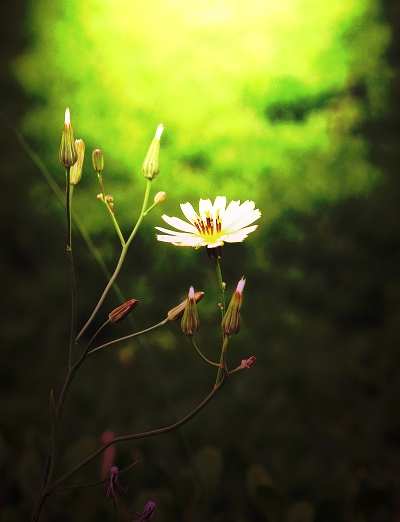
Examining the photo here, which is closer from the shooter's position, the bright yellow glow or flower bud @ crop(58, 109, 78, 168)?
flower bud @ crop(58, 109, 78, 168)

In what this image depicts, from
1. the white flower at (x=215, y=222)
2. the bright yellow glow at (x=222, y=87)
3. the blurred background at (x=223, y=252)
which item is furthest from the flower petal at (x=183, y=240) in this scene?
the bright yellow glow at (x=222, y=87)

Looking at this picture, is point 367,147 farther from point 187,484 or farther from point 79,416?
point 187,484

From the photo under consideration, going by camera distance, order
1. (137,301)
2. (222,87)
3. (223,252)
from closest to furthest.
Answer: (137,301) < (223,252) < (222,87)

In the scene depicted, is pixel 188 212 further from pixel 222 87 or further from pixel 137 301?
pixel 222 87

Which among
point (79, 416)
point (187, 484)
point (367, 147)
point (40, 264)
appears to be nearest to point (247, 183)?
point (367, 147)

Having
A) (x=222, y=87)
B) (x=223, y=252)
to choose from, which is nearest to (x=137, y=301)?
(x=223, y=252)

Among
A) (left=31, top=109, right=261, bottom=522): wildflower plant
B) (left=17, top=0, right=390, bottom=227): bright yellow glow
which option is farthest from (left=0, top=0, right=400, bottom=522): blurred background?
(left=31, top=109, right=261, bottom=522): wildflower plant

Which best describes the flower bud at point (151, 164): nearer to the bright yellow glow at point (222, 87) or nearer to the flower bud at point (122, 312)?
the flower bud at point (122, 312)

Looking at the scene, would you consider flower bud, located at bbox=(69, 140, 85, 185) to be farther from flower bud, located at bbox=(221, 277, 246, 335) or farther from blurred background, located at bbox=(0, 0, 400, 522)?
blurred background, located at bbox=(0, 0, 400, 522)

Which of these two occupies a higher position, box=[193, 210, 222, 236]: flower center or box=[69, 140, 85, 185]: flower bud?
box=[69, 140, 85, 185]: flower bud
